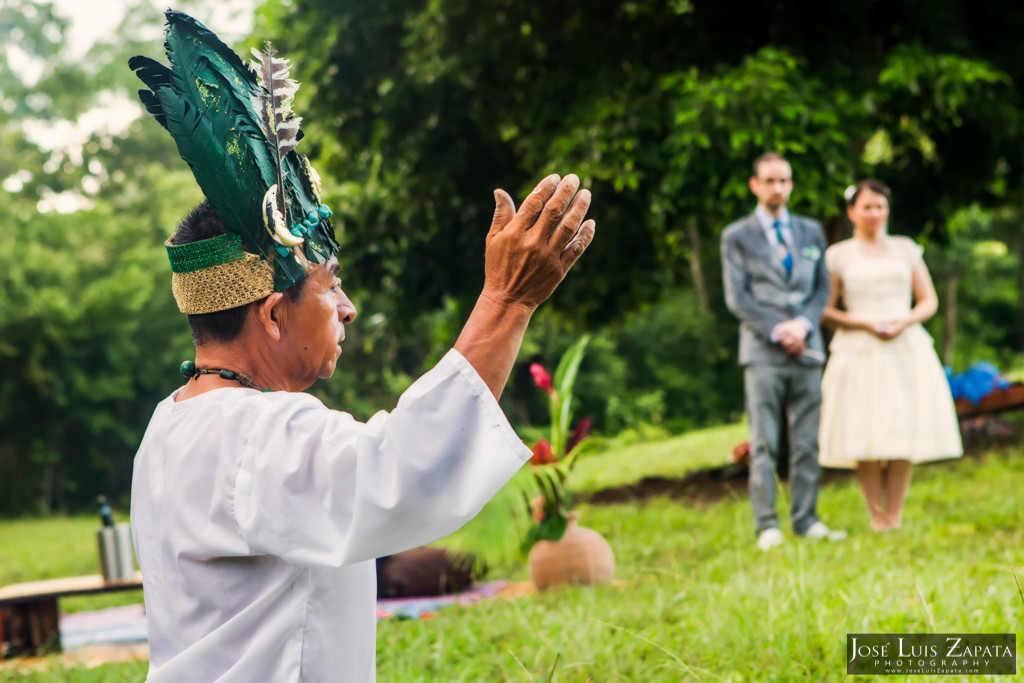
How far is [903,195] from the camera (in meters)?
11.0

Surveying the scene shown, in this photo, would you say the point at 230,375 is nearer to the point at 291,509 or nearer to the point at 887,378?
the point at 291,509

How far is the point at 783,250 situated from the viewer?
6184 mm

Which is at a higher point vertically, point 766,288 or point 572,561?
point 766,288

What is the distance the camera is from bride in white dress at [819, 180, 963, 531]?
6.30m

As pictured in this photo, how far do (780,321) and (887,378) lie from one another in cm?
93

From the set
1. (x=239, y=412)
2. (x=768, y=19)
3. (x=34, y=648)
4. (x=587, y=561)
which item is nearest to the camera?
(x=239, y=412)

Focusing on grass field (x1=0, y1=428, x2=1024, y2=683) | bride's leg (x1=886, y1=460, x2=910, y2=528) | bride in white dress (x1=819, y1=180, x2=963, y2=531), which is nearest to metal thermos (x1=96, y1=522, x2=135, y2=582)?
grass field (x1=0, y1=428, x2=1024, y2=683)

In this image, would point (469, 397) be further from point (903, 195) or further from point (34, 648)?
point (903, 195)

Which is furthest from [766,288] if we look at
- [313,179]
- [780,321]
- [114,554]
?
[313,179]

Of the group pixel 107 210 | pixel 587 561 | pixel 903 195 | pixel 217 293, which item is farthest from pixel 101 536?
pixel 107 210

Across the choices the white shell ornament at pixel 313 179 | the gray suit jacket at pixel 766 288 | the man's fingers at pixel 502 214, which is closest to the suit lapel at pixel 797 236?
the gray suit jacket at pixel 766 288

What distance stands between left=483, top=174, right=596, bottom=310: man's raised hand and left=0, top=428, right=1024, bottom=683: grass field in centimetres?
156

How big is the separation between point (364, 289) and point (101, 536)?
574 centimetres

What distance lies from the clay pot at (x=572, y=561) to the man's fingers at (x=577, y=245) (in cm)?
423
